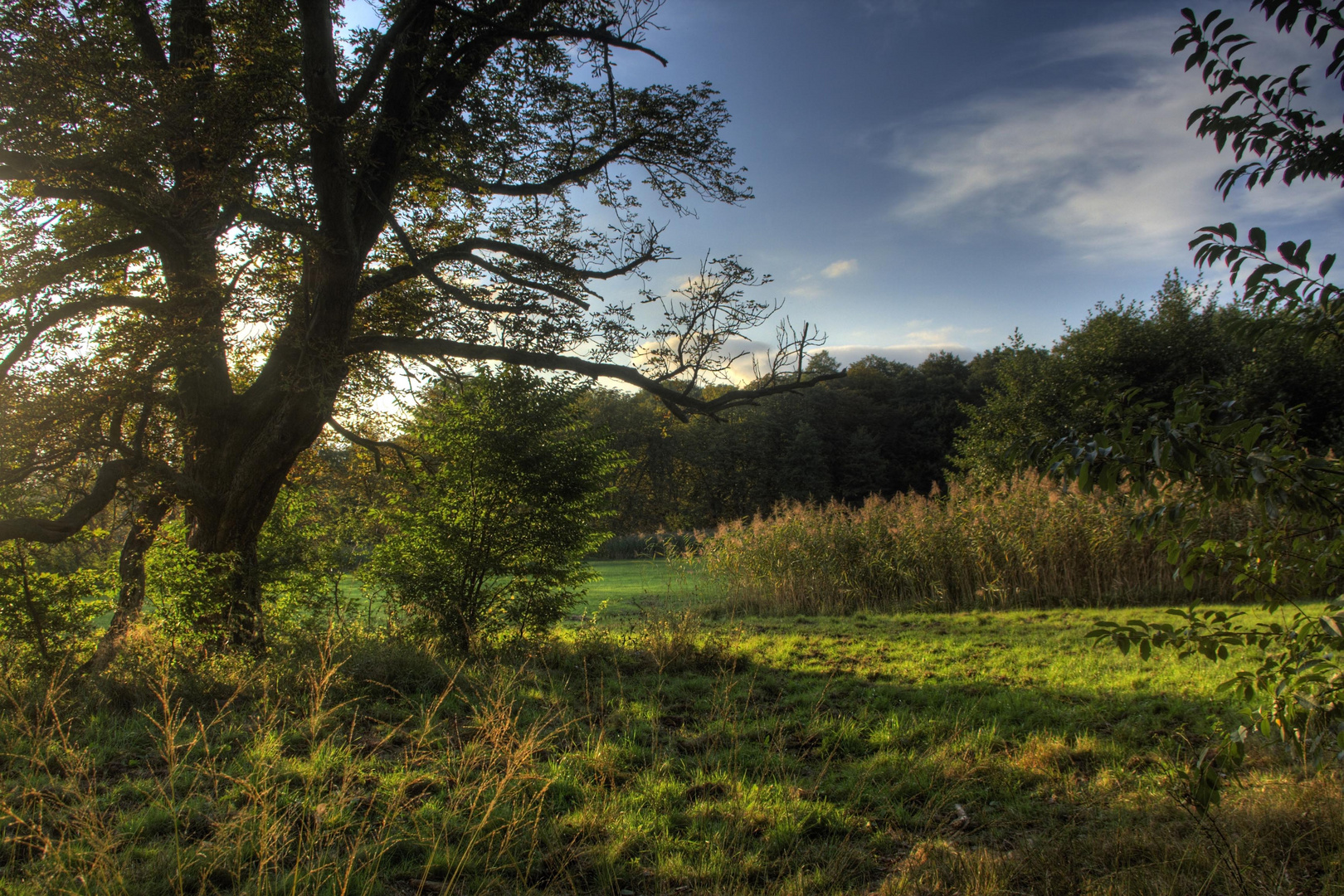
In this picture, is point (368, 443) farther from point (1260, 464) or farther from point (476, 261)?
point (1260, 464)

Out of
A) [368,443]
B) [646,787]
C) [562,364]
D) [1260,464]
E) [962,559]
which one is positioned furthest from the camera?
[962,559]

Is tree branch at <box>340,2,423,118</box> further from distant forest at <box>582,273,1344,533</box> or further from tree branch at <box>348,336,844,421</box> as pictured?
distant forest at <box>582,273,1344,533</box>

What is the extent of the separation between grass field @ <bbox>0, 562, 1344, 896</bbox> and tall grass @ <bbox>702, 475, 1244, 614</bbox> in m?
5.01

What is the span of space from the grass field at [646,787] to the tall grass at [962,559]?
197 inches

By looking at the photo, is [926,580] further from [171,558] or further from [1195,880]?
[171,558]

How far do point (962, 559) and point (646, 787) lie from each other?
396 inches

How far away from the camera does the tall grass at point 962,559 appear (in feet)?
38.1

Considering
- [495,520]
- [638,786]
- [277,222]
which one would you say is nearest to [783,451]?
[495,520]

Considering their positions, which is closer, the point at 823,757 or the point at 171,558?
the point at 823,757

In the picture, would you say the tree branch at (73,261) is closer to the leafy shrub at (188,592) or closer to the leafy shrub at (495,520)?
the leafy shrub at (188,592)

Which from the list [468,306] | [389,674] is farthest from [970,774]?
[468,306]

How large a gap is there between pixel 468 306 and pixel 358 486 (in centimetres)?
419

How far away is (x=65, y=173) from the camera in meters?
6.29

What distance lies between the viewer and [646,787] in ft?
13.2
